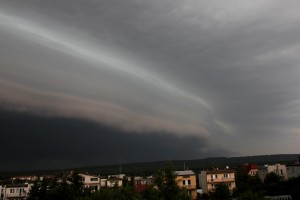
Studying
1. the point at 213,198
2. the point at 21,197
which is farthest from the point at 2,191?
the point at 213,198

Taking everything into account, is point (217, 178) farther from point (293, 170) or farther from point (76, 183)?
point (76, 183)

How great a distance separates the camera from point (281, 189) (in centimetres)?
9412

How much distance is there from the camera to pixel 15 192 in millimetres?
109500

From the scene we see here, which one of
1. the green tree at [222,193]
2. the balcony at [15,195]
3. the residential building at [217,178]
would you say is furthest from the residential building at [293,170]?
the balcony at [15,195]

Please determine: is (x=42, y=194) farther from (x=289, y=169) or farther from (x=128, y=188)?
(x=289, y=169)

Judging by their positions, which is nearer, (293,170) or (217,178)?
(217,178)

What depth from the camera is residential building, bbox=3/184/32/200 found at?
108m

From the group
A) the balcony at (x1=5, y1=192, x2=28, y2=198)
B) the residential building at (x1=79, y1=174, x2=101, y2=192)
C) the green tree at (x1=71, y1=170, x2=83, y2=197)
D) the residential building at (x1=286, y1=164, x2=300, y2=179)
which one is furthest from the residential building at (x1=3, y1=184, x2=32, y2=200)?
the residential building at (x1=286, y1=164, x2=300, y2=179)

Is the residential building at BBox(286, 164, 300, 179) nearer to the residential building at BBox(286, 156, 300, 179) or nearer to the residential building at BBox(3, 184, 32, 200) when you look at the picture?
the residential building at BBox(286, 156, 300, 179)

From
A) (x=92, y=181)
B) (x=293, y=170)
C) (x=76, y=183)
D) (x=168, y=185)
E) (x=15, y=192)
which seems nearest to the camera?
(x=168, y=185)

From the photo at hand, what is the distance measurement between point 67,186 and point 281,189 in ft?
189

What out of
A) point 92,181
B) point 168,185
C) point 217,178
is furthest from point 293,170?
point 168,185

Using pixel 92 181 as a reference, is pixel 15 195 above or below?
below

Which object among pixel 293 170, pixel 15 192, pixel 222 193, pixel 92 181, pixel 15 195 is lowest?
pixel 222 193
